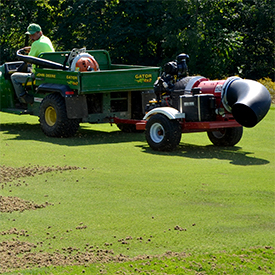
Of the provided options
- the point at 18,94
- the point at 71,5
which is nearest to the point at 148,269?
the point at 18,94

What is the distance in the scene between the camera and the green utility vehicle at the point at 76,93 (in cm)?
1155

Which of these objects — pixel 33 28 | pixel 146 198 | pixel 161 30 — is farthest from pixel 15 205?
pixel 161 30

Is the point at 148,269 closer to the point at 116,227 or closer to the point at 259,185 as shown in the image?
the point at 116,227

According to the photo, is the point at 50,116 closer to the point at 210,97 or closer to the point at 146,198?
the point at 210,97

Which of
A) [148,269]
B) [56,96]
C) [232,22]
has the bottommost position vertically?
[148,269]

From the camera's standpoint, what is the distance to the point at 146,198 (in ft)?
22.9

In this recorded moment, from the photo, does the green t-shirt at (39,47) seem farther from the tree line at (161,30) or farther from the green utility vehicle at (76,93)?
the tree line at (161,30)

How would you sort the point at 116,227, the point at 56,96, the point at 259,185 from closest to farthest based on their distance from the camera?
the point at 116,227, the point at 259,185, the point at 56,96

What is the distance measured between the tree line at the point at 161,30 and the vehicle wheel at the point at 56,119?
49.0 ft

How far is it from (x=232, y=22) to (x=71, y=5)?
8.69 metres

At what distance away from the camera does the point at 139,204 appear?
6.69 m

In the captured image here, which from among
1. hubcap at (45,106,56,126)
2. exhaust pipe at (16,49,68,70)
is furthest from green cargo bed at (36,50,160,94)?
hubcap at (45,106,56,126)

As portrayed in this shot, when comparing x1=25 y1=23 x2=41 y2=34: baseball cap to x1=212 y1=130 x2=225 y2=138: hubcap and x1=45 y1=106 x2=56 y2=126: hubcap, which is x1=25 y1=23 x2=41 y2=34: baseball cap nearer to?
x1=45 y1=106 x2=56 y2=126: hubcap

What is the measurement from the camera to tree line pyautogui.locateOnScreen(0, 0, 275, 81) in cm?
2698
